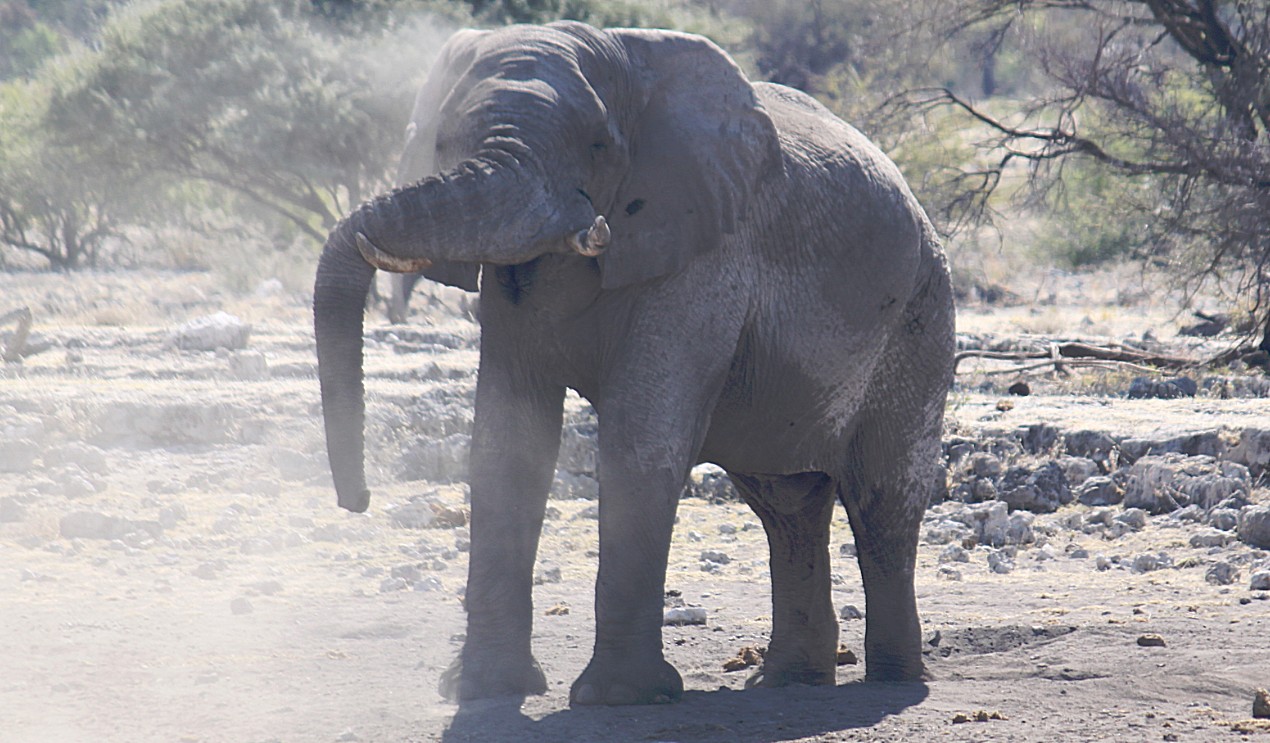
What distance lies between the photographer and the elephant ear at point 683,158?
4.55m

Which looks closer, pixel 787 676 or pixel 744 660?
pixel 787 676

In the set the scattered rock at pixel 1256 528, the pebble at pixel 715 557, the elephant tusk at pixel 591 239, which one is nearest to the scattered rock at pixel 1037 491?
the scattered rock at pixel 1256 528

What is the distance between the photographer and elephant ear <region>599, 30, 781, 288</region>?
4.55 m

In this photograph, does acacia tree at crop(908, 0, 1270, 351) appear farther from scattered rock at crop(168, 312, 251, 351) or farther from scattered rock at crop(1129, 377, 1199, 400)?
scattered rock at crop(168, 312, 251, 351)

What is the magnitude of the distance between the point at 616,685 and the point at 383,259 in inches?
54.4

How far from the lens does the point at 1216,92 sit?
42.3 feet

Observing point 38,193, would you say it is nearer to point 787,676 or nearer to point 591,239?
point 787,676

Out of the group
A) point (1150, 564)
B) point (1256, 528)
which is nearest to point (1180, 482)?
point (1256, 528)

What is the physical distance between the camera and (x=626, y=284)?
4531 millimetres

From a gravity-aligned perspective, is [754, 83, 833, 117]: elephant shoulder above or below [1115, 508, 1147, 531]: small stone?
above

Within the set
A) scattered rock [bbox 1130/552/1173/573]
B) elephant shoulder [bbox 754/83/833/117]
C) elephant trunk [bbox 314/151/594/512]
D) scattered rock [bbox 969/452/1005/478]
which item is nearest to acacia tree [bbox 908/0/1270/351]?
scattered rock [bbox 969/452/1005/478]

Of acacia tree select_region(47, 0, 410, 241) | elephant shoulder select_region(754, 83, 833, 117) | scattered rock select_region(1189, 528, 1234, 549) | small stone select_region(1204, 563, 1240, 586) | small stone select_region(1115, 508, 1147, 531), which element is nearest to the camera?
elephant shoulder select_region(754, 83, 833, 117)

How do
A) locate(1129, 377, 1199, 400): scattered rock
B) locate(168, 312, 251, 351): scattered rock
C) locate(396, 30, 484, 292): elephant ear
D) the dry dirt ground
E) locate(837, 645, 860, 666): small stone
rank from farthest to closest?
1. locate(168, 312, 251, 351): scattered rock
2. locate(1129, 377, 1199, 400): scattered rock
3. locate(837, 645, 860, 666): small stone
4. locate(396, 30, 484, 292): elephant ear
5. the dry dirt ground

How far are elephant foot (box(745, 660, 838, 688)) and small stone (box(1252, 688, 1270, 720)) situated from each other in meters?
1.44
